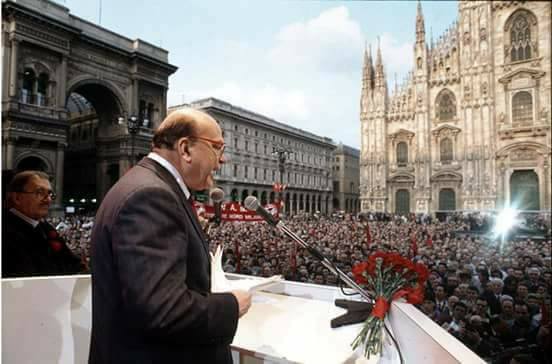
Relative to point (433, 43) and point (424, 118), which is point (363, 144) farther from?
point (433, 43)

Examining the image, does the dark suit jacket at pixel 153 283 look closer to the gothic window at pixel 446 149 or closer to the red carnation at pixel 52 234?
the red carnation at pixel 52 234

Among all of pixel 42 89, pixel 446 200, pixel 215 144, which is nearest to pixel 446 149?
pixel 446 200

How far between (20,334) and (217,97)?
1.85 m

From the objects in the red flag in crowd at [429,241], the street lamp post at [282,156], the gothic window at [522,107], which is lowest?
the red flag in crowd at [429,241]

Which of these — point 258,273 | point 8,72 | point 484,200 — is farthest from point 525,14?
point 8,72

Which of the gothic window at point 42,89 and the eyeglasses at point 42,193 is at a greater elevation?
the gothic window at point 42,89

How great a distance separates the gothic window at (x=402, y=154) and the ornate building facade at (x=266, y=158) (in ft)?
2.56

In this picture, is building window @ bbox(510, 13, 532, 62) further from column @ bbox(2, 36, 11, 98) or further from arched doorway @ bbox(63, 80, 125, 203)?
column @ bbox(2, 36, 11, 98)

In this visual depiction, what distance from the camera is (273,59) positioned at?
7.96 ft

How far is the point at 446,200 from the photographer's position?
2.69 m

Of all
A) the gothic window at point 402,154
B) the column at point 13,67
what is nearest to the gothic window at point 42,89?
the column at point 13,67

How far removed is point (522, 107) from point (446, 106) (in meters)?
0.55

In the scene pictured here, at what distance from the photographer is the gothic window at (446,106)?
2.61 metres

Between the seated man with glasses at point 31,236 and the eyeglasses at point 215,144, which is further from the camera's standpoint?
the seated man with glasses at point 31,236
